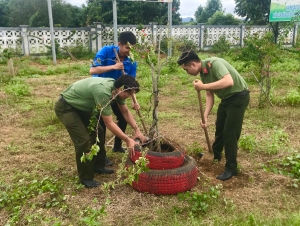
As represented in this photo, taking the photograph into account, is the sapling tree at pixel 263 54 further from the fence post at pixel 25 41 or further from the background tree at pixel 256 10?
the background tree at pixel 256 10

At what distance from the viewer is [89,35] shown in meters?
16.1

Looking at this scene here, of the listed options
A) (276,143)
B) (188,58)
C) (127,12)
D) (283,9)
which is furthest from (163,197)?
(127,12)

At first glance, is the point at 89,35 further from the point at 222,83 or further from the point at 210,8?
the point at 210,8

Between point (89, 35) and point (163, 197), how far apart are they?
14142 mm

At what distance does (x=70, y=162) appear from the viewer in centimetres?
418

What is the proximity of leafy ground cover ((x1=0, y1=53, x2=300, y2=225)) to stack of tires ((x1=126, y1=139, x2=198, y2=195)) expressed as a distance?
8 cm

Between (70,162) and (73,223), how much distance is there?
1.43 metres

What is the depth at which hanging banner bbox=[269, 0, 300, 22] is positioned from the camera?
16219 mm

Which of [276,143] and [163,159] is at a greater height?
[163,159]

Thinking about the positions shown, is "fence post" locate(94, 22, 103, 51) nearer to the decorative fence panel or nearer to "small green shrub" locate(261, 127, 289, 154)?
the decorative fence panel

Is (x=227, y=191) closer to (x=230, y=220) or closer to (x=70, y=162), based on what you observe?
(x=230, y=220)

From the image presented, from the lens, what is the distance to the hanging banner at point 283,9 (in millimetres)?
16219

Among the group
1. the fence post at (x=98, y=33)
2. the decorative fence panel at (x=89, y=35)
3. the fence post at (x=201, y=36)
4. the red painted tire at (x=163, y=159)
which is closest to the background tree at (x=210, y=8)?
the decorative fence panel at (x=89, y=35)

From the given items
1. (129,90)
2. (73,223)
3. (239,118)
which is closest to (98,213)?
(73,223)
